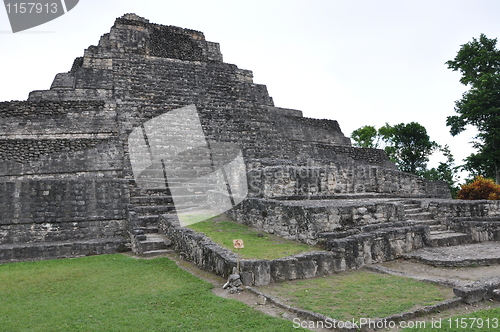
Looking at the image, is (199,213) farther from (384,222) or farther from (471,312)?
(471,312)

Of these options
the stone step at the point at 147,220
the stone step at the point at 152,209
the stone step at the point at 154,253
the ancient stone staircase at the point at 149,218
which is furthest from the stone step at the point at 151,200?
the stone step at the point at 154,253

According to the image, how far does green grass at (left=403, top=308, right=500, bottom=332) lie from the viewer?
354cm

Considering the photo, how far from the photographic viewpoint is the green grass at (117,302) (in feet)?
12.8

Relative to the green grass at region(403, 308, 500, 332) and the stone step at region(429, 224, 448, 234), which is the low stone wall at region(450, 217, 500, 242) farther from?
the green grass at region(403, 308, 500, 332)

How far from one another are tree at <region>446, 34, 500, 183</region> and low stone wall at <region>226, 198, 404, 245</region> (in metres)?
14.0

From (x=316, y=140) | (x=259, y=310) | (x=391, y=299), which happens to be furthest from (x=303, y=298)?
(x=316, y=140)

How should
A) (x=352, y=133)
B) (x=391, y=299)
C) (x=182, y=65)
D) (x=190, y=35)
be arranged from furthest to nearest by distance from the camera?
(x=352, y=133)
(x=190, y=35)
(x=182, y=65)
(x=391, y=299)

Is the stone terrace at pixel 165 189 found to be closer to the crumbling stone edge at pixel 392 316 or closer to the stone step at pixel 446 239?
the stone step at pixel 446 239

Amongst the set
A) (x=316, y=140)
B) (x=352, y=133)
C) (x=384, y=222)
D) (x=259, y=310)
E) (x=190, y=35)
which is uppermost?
(x=190, y=35)

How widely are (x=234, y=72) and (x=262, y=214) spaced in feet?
39.7

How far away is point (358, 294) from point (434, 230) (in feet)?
14.7

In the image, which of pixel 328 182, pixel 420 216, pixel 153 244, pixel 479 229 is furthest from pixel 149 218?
pixel 479 229

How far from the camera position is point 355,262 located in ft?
19.6

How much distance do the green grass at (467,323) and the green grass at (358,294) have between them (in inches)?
13.9
